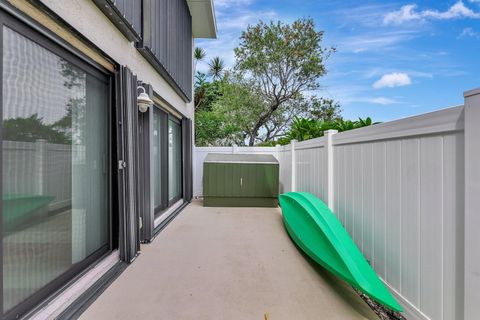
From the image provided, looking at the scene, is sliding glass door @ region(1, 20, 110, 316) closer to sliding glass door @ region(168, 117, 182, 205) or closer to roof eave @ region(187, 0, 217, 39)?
sliding glass door @ region(168, 117, 182, 205)

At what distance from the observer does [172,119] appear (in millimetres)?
5211

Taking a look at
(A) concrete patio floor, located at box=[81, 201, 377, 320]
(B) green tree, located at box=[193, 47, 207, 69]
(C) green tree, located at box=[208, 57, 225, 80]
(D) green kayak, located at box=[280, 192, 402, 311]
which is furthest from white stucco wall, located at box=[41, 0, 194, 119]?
(C) green tree, located at box=[208, 57, 225, 80]

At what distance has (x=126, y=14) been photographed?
8.52ft

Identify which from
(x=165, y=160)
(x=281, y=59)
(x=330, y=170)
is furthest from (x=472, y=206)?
(x=281, y=59)

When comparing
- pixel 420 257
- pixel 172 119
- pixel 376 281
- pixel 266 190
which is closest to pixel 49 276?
pixel 376 281

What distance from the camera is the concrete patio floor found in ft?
5.92

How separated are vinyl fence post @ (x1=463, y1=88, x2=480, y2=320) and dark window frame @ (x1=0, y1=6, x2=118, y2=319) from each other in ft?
7.60

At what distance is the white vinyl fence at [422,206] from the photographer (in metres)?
1.18

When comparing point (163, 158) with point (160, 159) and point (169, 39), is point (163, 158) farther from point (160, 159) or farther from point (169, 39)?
point (169, 39)

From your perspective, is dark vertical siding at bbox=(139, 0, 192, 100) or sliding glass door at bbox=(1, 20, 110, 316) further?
dark vertical siding at bbox=(139, 0, 192, 100)

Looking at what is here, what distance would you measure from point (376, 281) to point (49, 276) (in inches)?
88.2

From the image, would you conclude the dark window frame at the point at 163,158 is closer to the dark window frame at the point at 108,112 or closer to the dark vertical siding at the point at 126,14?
the dark vertical siding at the point at 126,14

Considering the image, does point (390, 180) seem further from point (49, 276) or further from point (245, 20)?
point (245, 20)

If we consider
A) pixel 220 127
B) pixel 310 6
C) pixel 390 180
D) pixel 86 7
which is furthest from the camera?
pixel 220 127
